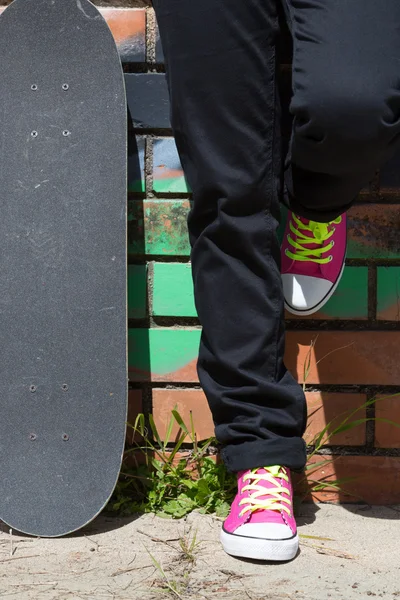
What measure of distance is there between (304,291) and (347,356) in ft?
0.69

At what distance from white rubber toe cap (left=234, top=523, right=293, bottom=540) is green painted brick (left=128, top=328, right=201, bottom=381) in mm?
473

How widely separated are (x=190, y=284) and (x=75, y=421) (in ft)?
1.35

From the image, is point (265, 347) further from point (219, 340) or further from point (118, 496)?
point (118, 496)

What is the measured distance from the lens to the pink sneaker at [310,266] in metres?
1.66

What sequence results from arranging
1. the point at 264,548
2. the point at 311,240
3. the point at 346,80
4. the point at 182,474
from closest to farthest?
the point at 346,80 → the point at 264,548 → the point at 311,240 → the point at 182,474

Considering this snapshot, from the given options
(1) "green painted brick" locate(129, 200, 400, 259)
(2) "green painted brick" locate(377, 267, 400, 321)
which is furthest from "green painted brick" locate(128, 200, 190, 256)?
(2) "green painted brick" locate(377, 267, 400, 321)

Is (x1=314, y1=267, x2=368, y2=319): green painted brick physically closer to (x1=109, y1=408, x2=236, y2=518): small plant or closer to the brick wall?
the brick wall

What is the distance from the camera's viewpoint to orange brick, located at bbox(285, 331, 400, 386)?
68.9 inches

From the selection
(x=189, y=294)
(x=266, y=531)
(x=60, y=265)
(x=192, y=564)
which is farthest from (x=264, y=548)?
(x=60, y=265)

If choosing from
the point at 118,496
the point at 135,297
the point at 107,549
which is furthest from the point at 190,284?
the point at 107,549

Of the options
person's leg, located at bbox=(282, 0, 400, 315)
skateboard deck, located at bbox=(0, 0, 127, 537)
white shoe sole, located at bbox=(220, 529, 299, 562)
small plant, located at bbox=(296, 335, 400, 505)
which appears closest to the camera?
person's leg, located at bbox=(282, 0, 400, 315)

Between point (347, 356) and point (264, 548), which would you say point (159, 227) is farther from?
point (264, 548)

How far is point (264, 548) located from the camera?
1.38 meters

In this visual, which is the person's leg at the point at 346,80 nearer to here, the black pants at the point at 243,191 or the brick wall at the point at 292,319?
the black pants at the point at 243,191
